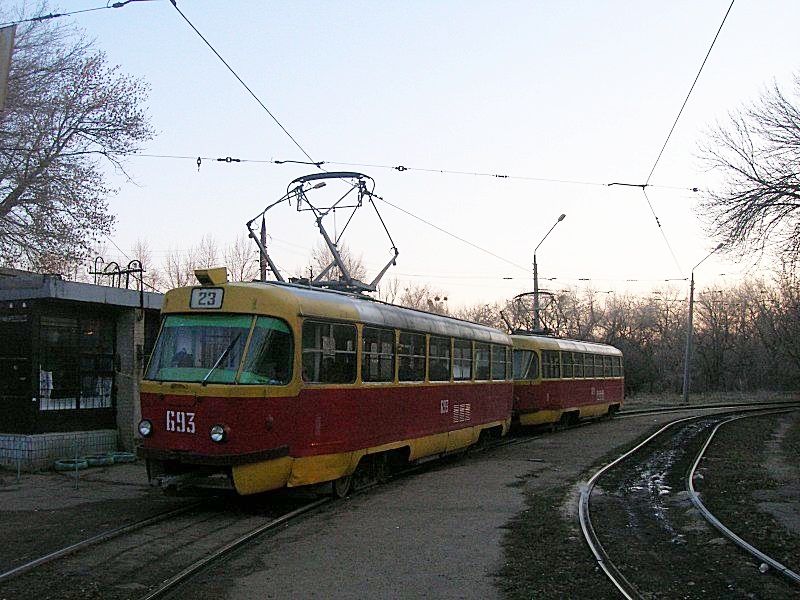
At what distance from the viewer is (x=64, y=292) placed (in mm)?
13719

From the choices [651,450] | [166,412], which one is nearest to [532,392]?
[651,450]

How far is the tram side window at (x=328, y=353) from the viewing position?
1005 centimetres

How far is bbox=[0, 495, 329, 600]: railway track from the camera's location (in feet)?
Result: 21.3

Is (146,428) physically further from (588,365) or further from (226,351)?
(588,365)

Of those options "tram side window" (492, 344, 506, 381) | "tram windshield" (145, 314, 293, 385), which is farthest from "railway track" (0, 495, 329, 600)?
"tram side window" (492, 344, 506, 381)

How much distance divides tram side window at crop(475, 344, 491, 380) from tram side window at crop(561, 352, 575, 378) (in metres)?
6.86

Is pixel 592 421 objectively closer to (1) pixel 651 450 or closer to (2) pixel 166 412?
(1) pixel 651 450

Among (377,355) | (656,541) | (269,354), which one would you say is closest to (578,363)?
(377,355)

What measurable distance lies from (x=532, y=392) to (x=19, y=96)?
1529 cm

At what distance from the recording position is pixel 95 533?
859 centimetres

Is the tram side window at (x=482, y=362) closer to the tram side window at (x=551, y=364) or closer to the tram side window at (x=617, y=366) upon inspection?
the tram side window at (x=551, y=364)

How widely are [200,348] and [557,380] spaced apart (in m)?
15.3

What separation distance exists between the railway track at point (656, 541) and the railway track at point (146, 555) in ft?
12.2

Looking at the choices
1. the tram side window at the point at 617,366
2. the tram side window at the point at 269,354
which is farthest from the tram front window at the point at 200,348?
the tram side window at the point at 617,366
